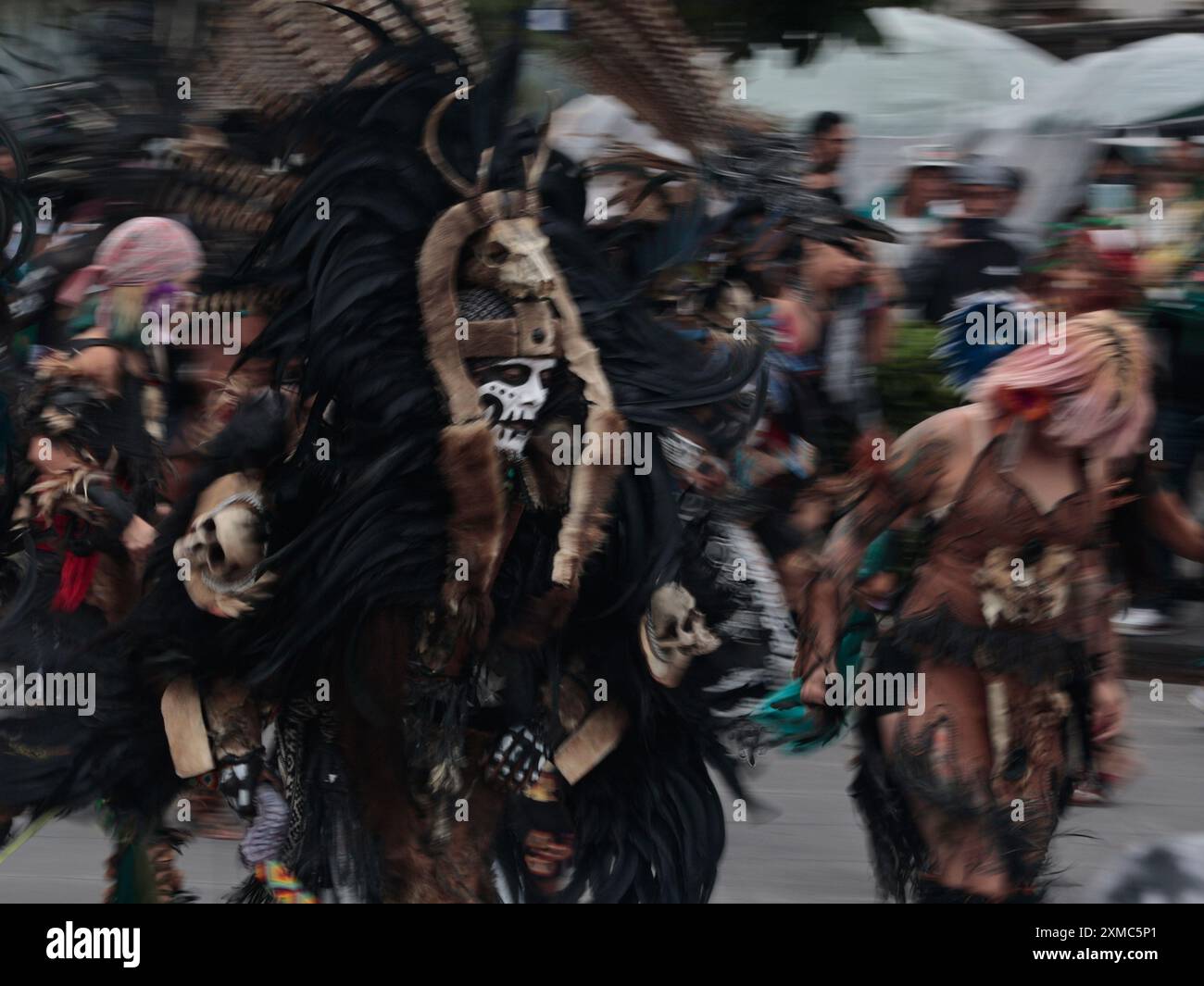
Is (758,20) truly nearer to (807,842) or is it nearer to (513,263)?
(513,263)

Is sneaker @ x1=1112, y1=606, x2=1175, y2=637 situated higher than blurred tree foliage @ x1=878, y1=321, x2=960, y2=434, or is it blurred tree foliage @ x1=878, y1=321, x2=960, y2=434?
blurred tree foliage @ x1=878, y1=321, x2=960, y2=434

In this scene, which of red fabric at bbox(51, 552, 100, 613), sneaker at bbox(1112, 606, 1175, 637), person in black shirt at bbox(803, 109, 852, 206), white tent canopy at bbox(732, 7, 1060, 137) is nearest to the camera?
red fabric at bbox(51, 552, 100, 613)

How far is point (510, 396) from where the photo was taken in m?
4.33

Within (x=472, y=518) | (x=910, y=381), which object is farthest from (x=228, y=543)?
(x=910, y=381)

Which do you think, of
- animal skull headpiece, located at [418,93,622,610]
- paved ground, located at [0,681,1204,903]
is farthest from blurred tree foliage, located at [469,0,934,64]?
paved ground, located at [0,681,1204,903]

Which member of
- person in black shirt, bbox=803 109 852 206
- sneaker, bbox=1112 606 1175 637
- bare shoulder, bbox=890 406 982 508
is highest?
person in black shirt, bbox=803 109 852 206

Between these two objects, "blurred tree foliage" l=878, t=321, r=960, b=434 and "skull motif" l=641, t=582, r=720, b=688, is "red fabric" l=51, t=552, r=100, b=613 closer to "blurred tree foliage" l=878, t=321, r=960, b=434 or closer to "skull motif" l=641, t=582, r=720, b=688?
"skull motif" l=641, t=582, r=720, b=688

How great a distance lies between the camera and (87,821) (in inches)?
213

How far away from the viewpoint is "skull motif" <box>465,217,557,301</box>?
4324mm

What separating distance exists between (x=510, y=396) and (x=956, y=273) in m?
2.52

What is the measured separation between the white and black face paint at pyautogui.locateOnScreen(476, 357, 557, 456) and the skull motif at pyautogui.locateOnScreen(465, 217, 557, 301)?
15 cm
